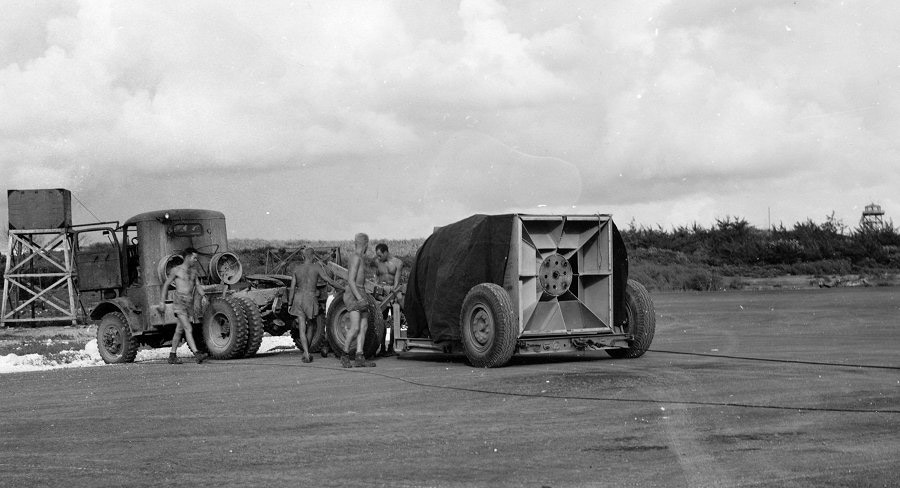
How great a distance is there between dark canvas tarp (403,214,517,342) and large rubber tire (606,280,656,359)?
2.27 metres

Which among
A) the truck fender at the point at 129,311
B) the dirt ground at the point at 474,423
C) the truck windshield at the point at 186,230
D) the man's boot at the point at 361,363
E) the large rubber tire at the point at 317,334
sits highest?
the truck windshield at the point at 186,230

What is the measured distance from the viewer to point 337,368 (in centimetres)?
1703

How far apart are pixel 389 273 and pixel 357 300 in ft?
9.87

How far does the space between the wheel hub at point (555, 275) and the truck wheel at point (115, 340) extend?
867cm

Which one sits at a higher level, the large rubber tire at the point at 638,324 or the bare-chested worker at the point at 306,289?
the bare-chested worker at the point at 306,289

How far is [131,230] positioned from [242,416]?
10674 mm

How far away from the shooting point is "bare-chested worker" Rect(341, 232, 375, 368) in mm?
16812

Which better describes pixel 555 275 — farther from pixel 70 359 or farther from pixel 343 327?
pixel 70 359

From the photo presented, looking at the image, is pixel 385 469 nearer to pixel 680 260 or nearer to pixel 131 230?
pixel 131 230

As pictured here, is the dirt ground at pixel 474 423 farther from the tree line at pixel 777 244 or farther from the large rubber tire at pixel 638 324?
the tree line at pixel 777 244

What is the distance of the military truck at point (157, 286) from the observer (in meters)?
20.3

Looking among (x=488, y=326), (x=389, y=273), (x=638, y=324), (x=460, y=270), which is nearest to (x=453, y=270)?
(x=460, y=270)

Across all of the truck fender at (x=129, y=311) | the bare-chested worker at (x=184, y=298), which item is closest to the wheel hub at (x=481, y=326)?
the bare-chested worker at (x=184, y=298)

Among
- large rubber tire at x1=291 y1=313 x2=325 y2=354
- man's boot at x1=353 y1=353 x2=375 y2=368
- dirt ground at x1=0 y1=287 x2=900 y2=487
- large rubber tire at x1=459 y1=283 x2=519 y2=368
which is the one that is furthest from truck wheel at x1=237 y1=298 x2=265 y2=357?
large rubber tire at x1=459 y1=283 x2=519 y2=368
